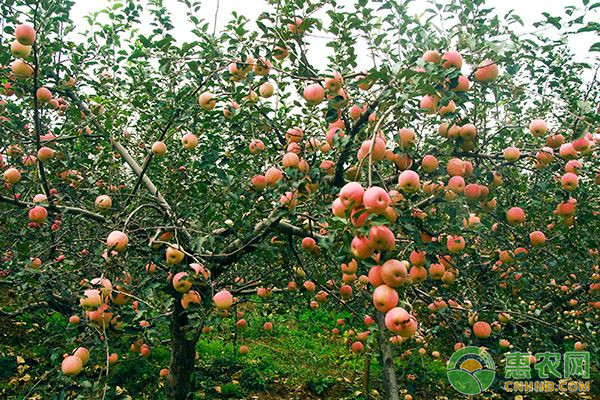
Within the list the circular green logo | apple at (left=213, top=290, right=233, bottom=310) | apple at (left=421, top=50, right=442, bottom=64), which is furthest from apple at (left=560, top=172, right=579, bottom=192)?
apple at (left=213, top=290, right=233, bottom=310)

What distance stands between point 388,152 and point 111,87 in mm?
3149

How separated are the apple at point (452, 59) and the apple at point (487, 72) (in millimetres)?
183

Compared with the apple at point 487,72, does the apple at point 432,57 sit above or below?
below

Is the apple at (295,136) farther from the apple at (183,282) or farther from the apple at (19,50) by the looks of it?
the apple at (19,50)

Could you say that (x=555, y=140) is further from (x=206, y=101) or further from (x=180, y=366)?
(x=180, y=366)

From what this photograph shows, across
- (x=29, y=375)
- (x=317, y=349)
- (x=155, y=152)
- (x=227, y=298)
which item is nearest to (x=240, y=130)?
(x=155, y=152)

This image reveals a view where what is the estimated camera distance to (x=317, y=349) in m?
7.17

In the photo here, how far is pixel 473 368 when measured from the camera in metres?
3.51

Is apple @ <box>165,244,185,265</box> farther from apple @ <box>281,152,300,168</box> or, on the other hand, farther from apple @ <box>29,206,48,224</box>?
apple @ <box>29,206,48,224</box>

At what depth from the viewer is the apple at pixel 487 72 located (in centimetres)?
209

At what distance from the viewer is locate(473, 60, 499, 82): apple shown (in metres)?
2.09

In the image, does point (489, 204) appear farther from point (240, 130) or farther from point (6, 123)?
point (6, 123)

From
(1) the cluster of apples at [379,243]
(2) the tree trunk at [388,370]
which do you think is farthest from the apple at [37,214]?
(2) the tree trunk at [388,370]

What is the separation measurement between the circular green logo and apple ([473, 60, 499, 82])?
2041 millimetres
